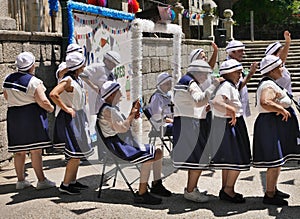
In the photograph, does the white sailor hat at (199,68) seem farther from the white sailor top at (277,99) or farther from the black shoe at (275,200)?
the black shoe at (275,200)

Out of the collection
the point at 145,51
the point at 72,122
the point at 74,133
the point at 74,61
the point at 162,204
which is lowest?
the point at 162,204

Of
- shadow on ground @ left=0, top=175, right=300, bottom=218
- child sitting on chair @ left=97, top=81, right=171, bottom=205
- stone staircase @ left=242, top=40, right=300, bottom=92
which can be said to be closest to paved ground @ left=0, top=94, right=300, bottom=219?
shadow on ground @ left=0, top=175, right=300, bottom=218

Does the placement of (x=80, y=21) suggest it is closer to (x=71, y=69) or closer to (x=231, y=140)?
(x=71, y=69)

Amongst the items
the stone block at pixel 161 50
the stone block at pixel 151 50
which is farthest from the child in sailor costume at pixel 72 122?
the stone block at pixel 161 50

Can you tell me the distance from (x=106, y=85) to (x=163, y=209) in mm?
1387

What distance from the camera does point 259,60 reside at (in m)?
18.3

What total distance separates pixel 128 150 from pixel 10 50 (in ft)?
9.43

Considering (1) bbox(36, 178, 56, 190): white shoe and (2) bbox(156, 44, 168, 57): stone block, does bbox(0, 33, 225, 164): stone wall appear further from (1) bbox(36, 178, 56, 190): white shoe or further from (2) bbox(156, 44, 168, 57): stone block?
(2) bbox(156, 44, 168, 57): stone block

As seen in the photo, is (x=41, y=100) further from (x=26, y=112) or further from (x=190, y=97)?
(x=190, y=97)

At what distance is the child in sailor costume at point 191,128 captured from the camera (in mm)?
5066

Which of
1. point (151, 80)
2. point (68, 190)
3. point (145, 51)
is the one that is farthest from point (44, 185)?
point (145, 51)

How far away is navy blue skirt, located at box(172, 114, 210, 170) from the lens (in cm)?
511

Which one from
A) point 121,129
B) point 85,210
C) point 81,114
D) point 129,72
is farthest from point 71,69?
point 129,72

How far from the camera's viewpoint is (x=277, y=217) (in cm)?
475
